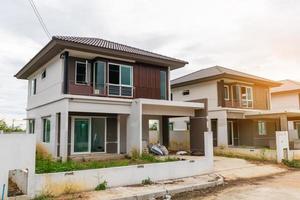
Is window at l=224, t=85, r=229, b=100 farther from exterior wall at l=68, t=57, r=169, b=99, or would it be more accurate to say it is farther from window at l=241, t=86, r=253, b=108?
exterior wall at l=68, t=57, r=169, b=99

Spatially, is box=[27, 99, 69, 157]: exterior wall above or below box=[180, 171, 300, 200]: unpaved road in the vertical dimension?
above

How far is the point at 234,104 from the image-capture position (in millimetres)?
23578

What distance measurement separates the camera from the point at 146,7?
12523mm

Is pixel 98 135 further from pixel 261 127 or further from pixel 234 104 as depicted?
pixel 261 127

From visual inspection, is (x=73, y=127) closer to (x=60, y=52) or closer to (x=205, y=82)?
(x=60, y=52)

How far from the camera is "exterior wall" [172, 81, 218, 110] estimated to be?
77.0 feet

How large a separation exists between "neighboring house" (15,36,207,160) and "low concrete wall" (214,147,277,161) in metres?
3.52

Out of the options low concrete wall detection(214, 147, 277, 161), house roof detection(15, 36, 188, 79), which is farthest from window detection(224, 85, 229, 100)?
house roof detection(15, 36, 188, 79)

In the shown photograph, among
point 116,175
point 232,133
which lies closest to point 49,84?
point 116,175

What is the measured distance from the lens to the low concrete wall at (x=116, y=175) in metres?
8.84

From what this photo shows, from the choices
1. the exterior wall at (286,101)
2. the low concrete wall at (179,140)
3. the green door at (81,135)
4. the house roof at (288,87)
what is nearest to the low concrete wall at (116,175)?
the green door at (81,135)

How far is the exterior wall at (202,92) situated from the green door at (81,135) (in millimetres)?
11669

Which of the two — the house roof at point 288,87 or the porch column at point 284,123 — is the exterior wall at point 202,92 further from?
the house roof at point 288,87

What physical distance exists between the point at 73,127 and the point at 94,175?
655 centimetres
